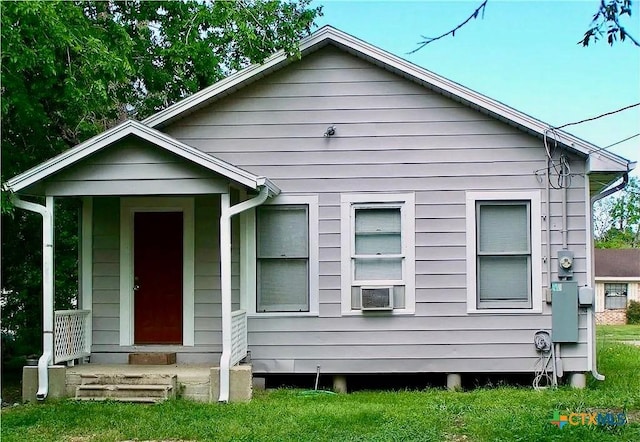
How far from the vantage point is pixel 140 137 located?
7.96 m

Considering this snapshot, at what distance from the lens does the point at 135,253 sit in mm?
9422

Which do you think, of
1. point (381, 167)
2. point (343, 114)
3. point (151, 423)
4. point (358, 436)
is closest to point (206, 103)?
point (343, 114)

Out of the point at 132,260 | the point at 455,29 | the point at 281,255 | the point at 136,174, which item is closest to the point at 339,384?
the point at 281,255

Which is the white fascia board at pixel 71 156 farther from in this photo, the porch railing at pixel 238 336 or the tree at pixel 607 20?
the tree at pixel 607 20

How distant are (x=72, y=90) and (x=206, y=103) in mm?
1648

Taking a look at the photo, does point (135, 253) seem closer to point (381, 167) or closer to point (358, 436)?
point (381, 167)

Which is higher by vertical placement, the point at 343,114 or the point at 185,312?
the point at 343,114

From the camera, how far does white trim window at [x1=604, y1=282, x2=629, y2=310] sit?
3189cm

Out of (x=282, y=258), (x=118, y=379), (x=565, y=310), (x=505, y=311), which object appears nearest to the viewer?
(x=118, y=379)

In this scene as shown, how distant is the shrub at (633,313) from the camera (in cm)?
3005

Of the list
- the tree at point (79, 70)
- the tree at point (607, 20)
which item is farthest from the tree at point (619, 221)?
the tree at point (607, 20)

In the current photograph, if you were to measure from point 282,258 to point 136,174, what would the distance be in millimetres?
2163

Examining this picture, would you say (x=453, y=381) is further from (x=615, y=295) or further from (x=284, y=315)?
(x=615, y=295)

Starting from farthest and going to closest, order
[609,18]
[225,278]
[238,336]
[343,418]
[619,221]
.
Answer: [619,221]
[238,336]
[225,278]
[343,418]
[609,18]
